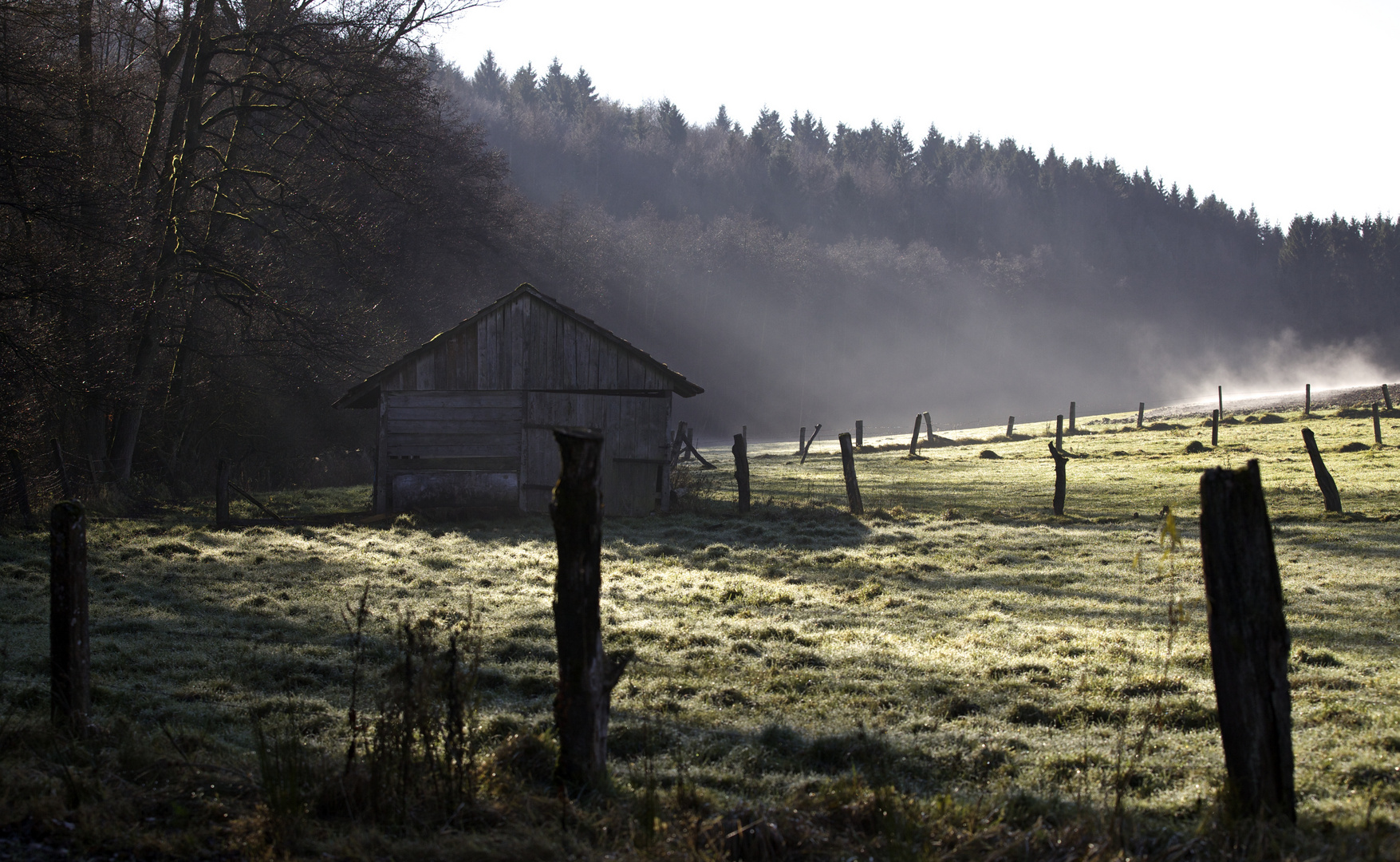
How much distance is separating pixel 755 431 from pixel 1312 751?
212ft

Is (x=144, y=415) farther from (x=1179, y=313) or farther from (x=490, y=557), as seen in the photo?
(x=1179, y=313)

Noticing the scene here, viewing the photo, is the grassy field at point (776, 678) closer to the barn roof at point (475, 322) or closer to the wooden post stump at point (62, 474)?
the wooden post stump at point (62, 474)

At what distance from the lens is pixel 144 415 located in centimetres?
2361

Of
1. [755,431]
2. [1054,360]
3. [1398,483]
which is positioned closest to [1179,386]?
[1054,360]

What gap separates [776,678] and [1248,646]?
3994 mm

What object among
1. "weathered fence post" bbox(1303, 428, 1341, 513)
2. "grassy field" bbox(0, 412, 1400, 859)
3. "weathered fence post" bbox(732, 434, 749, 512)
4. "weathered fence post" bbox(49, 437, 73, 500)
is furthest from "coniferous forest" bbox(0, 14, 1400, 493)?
"weathered fence post" bbox(1303, 428, 1341, 513)

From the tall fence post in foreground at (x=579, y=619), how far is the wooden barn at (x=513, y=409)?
1535 cm

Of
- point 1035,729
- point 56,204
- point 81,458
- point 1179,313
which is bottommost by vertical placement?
point 1035,729

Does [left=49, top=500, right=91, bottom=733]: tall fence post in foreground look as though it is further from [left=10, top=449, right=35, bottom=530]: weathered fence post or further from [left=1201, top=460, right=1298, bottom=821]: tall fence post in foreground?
[left=10, top=449, right=35, bottom=530]: weathered fence post

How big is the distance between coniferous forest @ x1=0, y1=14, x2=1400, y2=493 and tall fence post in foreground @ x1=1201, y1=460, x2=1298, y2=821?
1571cm

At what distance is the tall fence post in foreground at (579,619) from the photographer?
4.41m

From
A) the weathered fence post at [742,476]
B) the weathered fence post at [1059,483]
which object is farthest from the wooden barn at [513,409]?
the weathered fence post at [1059,483]

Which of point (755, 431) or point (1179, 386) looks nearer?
point (755, 431)

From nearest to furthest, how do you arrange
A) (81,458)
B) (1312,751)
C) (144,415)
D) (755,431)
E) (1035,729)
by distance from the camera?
1. (1312,751)
2. (1035,729)
3. (81,458)
4. (144,415)
5. (755,431)
